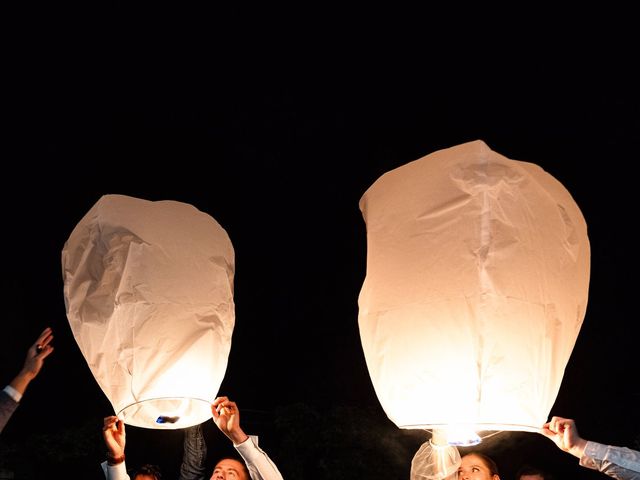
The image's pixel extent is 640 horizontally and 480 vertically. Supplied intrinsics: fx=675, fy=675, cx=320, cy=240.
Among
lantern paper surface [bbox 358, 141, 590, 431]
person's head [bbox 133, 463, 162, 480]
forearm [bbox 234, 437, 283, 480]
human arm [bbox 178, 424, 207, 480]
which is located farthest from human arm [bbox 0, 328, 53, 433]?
lantern paper surface [bbox 358, 141, 590, 431]

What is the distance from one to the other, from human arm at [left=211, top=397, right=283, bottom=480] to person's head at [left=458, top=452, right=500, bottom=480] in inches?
32.6

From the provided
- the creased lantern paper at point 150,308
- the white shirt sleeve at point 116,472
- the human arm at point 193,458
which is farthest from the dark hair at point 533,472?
the white shirt sleeve at point 116,472

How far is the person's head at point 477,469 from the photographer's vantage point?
2986 millimetres

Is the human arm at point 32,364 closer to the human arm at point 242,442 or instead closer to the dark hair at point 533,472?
the human arm at point 242,442

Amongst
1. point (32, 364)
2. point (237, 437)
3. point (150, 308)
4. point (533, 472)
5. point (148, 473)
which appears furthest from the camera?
point (148, 473)

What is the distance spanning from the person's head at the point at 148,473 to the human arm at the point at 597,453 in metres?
2.10

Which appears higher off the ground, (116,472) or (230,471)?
(116,472)

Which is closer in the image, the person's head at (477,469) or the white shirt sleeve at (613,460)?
the white shirt sleeve at (613,460)

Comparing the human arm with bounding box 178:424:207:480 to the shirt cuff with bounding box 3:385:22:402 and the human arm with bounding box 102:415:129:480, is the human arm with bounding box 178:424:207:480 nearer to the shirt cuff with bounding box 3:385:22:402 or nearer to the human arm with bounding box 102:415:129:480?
the human arm with bounding box 102:415:129:480

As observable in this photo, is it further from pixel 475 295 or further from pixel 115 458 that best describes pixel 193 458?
pixel 475 295

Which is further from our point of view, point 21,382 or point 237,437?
point 21,382

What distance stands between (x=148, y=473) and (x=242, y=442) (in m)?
0.83

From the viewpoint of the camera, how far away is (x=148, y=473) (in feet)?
11.6

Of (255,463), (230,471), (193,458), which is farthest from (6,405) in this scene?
(255,463)
